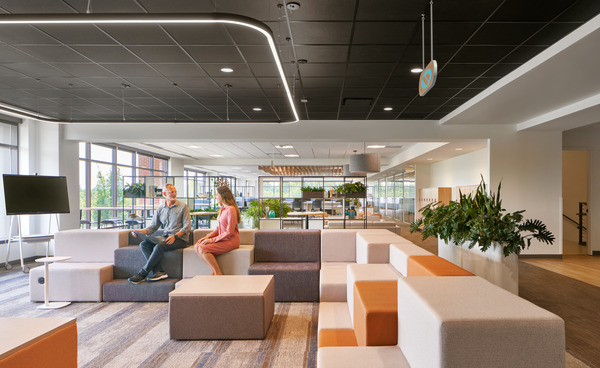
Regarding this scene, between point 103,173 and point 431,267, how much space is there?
36.3 feet

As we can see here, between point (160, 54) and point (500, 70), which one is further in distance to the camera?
point (500, 70)

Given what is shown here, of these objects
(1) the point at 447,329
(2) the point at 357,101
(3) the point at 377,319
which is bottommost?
(3) the point at 377,319

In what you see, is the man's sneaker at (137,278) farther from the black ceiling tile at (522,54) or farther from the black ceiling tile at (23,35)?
the black ceiling tile at (522,54)

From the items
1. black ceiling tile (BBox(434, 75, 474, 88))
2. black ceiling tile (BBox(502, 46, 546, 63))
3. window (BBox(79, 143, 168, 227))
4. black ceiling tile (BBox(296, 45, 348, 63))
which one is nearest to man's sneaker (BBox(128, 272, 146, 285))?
black ceiling tile (BBox(296, 45, 348, 63))

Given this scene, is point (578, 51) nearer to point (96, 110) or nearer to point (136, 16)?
point (136, 16)

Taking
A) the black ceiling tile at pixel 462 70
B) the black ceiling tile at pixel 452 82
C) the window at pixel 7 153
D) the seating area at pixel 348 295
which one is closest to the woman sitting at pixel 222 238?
the seating area at pixel 348 295

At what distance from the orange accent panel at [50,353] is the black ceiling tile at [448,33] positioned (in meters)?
4.08

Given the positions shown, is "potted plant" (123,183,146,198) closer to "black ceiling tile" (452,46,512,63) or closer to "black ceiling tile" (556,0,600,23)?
"black ceiling tile" (452,46,512,63)

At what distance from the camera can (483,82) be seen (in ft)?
18.8

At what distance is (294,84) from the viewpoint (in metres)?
5.89

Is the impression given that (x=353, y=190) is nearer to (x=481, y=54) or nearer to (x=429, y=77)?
(x=481, y=54)

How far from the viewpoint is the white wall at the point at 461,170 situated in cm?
1107

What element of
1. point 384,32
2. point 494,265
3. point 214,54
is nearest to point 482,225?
point 494,265

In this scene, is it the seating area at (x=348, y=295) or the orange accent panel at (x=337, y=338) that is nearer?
the seating area at (x=348, y=295)
